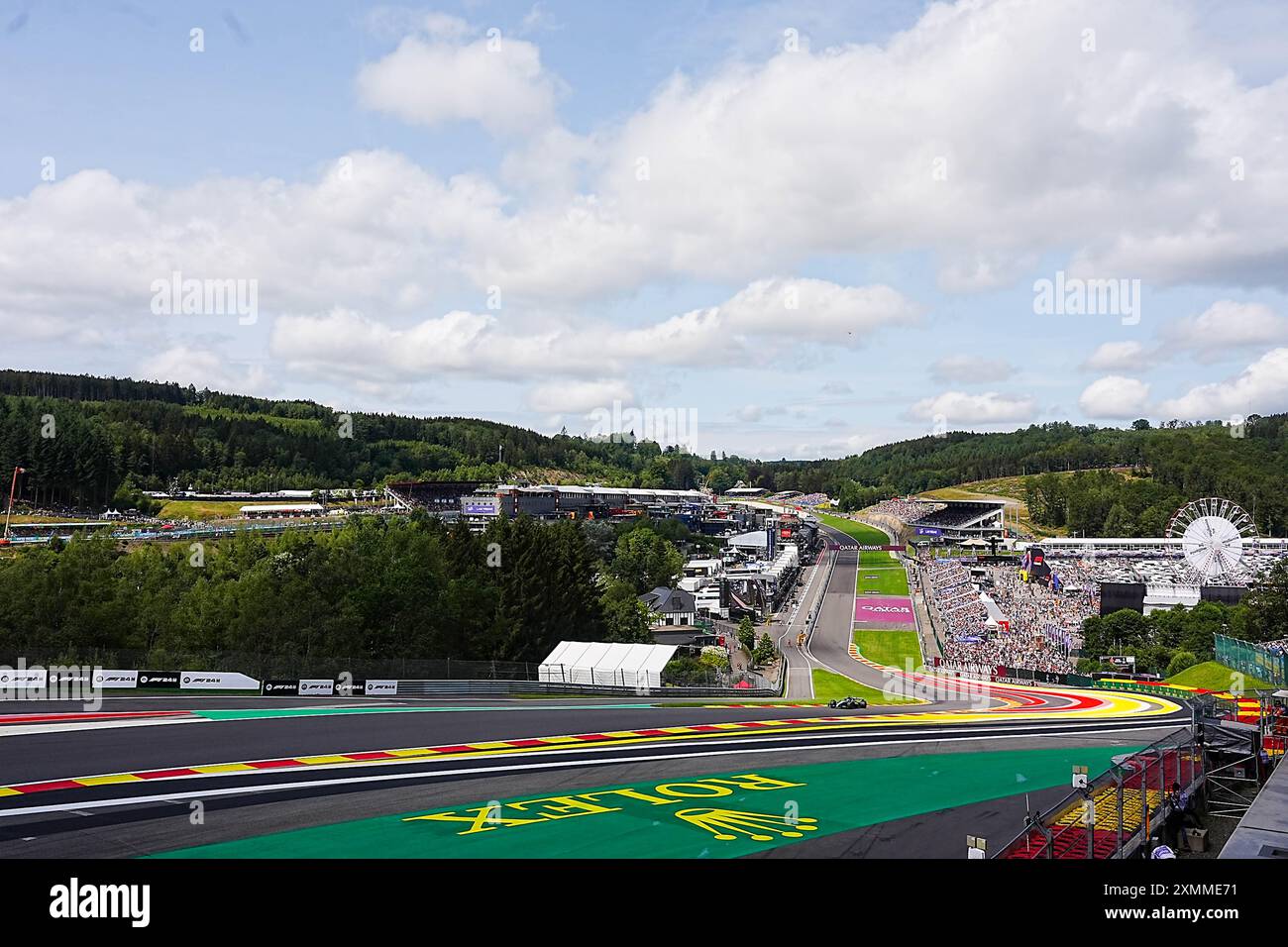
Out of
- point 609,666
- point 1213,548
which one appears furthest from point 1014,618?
point 609,666

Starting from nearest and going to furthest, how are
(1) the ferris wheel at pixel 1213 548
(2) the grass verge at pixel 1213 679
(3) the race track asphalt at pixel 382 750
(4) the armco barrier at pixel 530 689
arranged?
(3) the race track asphalt at pixel 382 750 < (4) the armco barrier at pixel 530 689 < (2) the grass verge at pixel 1213 679 < (1) the ferris wheel at pixel 1213 548

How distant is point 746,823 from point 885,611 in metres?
79.3

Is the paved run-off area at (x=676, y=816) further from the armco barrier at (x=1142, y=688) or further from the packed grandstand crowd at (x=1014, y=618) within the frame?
the packed grandstand crowd at (x=1014, y=618)

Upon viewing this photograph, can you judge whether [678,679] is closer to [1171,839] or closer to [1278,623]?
[1171,839]

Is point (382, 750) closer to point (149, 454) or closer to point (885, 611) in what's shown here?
point (885, 611)

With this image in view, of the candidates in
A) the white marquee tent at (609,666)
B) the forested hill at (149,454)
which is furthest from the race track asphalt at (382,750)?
the forested hill at (149,454)

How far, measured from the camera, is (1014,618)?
244ft

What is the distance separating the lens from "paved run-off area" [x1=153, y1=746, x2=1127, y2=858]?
12.2m

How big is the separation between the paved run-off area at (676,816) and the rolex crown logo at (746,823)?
0.06 feet

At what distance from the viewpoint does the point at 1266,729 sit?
701 inches

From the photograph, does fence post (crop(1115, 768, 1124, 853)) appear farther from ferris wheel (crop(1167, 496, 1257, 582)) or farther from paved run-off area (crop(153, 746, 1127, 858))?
ferris wheel (crop(1167, 496, 1257, 582))

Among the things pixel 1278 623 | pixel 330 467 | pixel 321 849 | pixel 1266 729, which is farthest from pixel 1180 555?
pixel 330 467

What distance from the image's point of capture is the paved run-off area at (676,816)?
12234 mm

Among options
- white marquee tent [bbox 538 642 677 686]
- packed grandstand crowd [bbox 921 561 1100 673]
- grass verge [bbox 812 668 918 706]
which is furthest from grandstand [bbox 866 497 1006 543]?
white marquee tent [bbox 538 642 677 686]
